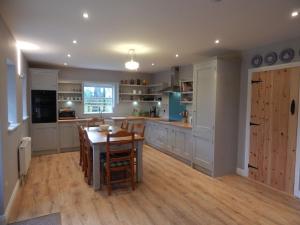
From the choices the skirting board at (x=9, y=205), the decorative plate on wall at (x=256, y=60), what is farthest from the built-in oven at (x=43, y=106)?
the decorative plate on wall at (x=256, y=60)

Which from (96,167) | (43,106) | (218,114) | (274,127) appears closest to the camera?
(96,167)

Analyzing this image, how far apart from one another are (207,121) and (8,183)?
3.61m

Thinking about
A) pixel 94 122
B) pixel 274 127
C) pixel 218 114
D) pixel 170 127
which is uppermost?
pixel 218 114

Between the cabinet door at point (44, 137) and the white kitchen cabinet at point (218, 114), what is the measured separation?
13.3 feet

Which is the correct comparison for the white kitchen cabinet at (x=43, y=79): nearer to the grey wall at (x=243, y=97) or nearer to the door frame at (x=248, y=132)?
the grey wall at (x=243, y=97)

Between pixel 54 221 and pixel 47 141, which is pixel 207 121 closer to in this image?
pixel 54 221

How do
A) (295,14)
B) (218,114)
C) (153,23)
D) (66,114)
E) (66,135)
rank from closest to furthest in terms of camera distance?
(295,14) → (153,23) → (218,114) → (66,135) → (66,114)

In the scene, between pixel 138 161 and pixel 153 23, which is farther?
pixel 138 161

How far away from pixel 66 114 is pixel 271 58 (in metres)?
5.49

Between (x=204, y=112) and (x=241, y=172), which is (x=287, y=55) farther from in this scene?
(x=241, y=172)

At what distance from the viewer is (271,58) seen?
147 inches

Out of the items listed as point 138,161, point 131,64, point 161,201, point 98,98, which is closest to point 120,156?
point 138,161

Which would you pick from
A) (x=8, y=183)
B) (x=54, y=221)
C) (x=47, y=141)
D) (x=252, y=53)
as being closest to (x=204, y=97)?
(x=252, y=53)

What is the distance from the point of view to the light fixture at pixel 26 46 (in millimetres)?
3806
